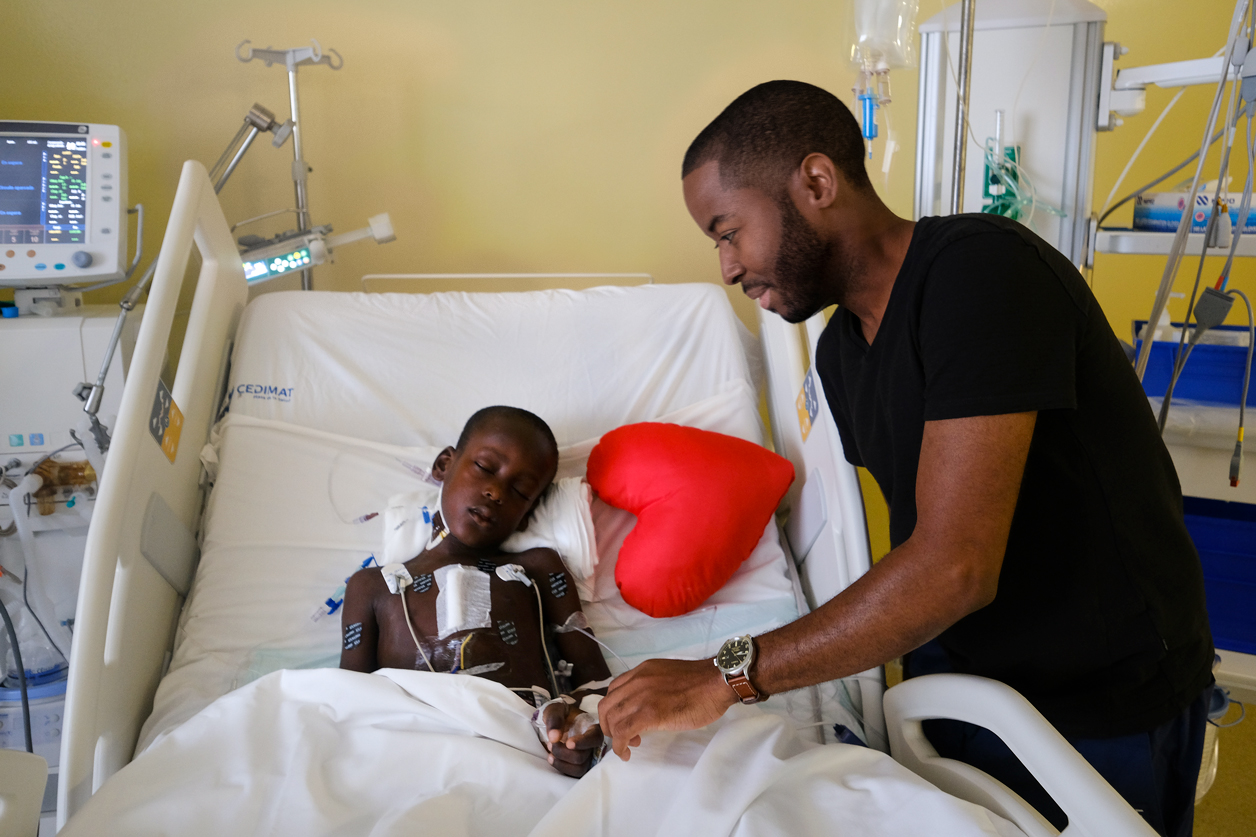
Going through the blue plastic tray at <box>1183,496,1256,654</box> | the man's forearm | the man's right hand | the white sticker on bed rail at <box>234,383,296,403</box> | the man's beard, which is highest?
the man's beard

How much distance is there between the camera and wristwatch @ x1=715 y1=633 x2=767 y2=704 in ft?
3.43

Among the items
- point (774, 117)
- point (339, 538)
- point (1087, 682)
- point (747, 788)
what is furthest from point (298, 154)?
point (1087, 682)

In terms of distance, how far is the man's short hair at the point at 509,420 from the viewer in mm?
1846

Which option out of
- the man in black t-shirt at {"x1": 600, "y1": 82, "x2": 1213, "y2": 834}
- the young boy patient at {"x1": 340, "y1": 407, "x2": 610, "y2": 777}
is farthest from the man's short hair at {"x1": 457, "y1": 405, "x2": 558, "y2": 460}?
the man in black t-shirt at {"x1": 600, "y1": 82, "x2": 1213, "y2": 834}

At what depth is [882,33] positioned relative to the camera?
1.94 metres

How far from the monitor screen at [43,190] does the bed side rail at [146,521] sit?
A: 432 millimetres

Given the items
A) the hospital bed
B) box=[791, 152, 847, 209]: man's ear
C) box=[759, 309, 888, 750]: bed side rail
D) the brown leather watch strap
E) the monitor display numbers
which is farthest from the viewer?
the monitor display numbers

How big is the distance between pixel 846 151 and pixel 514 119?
1934 mm

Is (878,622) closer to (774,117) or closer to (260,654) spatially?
(774,117)

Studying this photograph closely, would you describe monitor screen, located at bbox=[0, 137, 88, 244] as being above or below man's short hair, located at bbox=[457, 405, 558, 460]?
above

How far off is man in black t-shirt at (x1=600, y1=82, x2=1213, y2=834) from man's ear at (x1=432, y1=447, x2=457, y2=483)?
85cm

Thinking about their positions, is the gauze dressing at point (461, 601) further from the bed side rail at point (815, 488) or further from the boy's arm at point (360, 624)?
the bed side rail at point (815, 488)

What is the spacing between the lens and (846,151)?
4.03 feet

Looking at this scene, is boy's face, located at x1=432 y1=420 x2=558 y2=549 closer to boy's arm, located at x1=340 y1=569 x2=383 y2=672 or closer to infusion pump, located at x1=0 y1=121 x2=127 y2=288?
A: boy's arm, located at x1=340 y1=569 x2=383 y2=672
